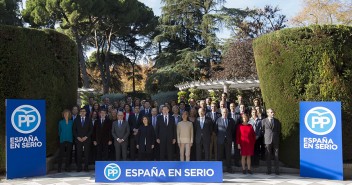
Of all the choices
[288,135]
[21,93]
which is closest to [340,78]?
[288,135]

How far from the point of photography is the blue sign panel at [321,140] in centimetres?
715

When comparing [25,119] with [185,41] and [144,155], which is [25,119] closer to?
[144,155]

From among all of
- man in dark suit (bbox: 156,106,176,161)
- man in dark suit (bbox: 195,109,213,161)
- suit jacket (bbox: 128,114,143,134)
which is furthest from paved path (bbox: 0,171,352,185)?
suit jacket (bbox: 128,114,143,134)

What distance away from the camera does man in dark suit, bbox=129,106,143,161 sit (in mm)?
8594

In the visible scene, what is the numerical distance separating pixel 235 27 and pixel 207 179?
20.2 meters

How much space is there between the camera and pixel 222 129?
8.04 meters

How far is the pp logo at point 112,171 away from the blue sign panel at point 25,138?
2.00 meters

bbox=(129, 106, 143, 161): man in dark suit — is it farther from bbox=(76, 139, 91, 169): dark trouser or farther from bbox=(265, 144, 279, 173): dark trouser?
bbox=(265, 144, 279, 173): dark trouser

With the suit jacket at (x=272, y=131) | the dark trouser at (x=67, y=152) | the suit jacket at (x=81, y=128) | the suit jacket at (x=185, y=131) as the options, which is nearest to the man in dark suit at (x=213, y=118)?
the suit jacket at (x=185, y=131)

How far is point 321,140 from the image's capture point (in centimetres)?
730

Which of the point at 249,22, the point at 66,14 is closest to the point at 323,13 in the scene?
the point at 249,22

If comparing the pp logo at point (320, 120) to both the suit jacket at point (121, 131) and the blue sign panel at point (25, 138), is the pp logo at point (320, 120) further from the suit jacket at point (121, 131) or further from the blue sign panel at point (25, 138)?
the blue sign panel at point (25, 138)

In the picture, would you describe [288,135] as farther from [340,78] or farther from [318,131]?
[340,78]

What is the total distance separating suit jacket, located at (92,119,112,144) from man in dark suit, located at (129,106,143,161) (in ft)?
1.80
